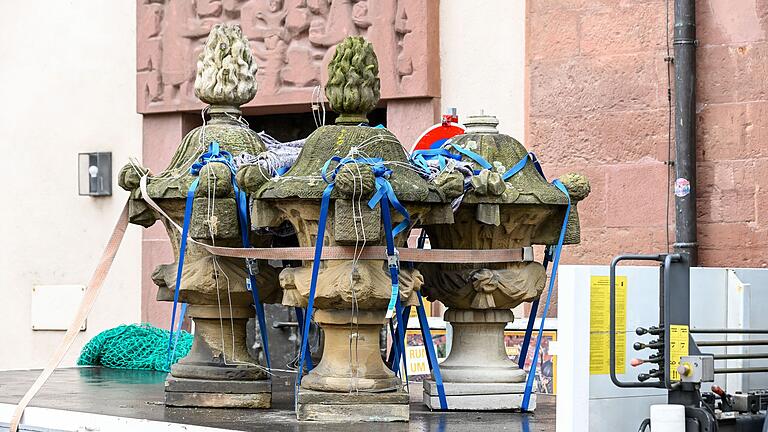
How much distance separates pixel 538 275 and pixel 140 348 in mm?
2597

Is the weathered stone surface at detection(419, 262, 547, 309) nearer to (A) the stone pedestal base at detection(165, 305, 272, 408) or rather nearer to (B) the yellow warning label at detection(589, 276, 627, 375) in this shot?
(A) the stone pedestal base at detection(165, 305, 272, 408)

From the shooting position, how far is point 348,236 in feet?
16.5

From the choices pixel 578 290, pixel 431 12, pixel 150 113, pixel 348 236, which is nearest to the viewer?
pixel 578 290

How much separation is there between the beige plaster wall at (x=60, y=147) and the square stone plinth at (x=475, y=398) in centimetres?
477

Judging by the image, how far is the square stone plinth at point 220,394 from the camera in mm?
5664

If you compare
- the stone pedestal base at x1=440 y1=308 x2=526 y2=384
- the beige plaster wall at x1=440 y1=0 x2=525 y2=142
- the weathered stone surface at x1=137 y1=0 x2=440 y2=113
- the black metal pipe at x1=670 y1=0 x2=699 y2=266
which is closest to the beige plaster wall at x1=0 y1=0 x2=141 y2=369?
the weathered stone surface at x1=137 y1=0 x2=440 y2=113

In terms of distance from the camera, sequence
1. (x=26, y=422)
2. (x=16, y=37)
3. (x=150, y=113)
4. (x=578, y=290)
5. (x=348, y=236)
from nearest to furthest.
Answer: (x=578, y=290)
(x=348, y=236)
(x=26, y=422)
(x=150, y=113)
(x=16, y=37)

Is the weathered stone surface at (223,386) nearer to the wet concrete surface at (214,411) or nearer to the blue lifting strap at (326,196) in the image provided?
the wet concrete surface at (214,411)

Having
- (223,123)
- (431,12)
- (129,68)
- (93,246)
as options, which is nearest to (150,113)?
(129,68)

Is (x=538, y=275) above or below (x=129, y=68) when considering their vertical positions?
below

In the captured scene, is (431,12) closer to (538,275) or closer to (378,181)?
(538,275)

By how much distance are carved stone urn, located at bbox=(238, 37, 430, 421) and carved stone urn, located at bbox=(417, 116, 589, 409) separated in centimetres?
37

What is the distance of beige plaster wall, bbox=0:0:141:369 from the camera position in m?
10.2

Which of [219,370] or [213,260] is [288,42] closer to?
[213,260]
